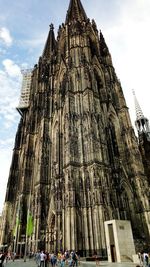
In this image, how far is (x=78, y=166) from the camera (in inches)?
870

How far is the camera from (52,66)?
134 feet

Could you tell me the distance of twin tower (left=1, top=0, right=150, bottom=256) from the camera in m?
19.4

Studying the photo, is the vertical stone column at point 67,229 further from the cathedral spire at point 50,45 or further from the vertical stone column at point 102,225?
the cathedral spire at point 50,45

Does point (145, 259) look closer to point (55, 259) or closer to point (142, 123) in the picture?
point (55, 259)

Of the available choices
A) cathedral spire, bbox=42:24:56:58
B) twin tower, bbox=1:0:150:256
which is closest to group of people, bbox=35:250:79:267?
twin tower, bbox=1:0:150:256

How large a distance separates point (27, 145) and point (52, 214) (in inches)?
497

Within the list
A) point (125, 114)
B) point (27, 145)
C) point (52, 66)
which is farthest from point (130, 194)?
point (52, 66)

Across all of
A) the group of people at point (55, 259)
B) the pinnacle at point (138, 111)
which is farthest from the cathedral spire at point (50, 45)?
the group of people at point (55, 259)

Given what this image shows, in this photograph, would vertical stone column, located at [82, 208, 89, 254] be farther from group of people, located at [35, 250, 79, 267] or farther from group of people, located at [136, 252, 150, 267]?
group of people, located at [136, 252, 150, 267]

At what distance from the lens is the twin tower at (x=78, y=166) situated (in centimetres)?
1944

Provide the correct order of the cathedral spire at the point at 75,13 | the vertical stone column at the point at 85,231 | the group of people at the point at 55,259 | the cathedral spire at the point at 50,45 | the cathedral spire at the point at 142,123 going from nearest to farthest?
the group of people at the point at 55,259 → the vertical stone column at the point at 85,231 → the cathedral spire at the point at 75,13 → the cathedral spire at the point at 50,45 → the cathedral spire at the point at 142,123

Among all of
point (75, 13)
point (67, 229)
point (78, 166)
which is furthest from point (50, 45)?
point (67, 229)

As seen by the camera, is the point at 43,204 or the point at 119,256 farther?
the point at 43,204

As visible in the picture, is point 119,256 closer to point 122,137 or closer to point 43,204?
point 43,204
